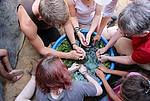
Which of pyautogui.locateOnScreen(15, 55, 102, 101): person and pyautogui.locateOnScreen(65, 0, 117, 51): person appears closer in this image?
pyautogui.locateOnScreen(15, 55, 102, 101): person

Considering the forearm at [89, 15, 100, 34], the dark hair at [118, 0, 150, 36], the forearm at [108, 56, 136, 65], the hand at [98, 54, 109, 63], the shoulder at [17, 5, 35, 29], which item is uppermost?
the shoulder at [17, 5, 35, 29]

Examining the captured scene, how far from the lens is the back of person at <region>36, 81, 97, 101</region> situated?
2.41 meters

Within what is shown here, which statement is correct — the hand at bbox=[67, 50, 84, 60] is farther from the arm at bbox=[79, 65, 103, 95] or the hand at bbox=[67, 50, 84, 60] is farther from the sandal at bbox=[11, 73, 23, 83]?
the sandal at bbox=[11, 73, 23, 83]

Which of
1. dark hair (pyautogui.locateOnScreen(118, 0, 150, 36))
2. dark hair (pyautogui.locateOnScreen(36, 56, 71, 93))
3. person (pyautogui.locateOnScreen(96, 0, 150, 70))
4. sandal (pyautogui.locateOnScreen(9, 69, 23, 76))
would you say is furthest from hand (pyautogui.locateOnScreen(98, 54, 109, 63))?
sandal (pyautogui.locateOnScreen(9, 69, 23, 76))

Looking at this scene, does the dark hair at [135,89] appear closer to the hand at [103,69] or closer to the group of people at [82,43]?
the group of people at [82,43]

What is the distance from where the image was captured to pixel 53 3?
2.54 metres

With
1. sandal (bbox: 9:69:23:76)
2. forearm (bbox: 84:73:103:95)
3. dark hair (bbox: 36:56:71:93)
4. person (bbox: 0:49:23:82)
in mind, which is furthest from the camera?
sandal (bbox: 9:69:23:76)

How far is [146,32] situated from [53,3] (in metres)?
0.72

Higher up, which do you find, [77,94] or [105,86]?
[77,94]

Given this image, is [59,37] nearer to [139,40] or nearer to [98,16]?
[98,16]

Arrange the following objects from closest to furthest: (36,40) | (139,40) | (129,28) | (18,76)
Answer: (129,28) < (139,40) < (36,40) < (18,76)

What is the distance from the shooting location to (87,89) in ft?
8.38

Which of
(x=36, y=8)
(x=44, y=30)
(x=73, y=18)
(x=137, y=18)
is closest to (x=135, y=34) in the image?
(x=137, y=18)

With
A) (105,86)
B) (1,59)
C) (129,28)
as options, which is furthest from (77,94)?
(1,59)
